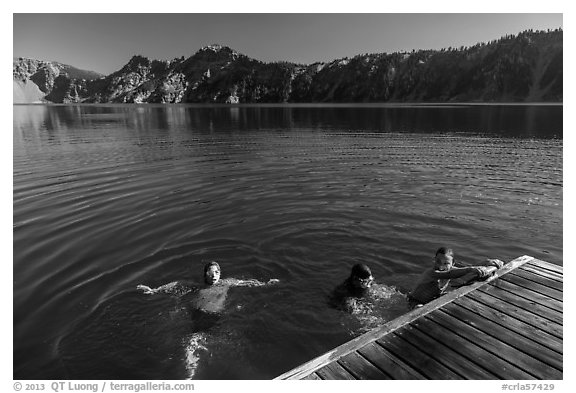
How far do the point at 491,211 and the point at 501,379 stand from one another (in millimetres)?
13235

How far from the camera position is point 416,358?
7.05 metres

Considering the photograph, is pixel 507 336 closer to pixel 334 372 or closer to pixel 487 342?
pixel 487 342

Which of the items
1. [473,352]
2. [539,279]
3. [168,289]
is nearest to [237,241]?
[168,289]

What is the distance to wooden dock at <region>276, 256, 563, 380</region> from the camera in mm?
6766

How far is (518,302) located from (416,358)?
3830 mm

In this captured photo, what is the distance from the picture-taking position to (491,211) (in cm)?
1814

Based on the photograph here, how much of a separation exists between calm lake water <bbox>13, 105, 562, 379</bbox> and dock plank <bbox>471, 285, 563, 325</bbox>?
7.44ft

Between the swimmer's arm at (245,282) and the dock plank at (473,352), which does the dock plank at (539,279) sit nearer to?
the dock plank at (473,352)

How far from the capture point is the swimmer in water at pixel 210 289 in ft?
34.5
